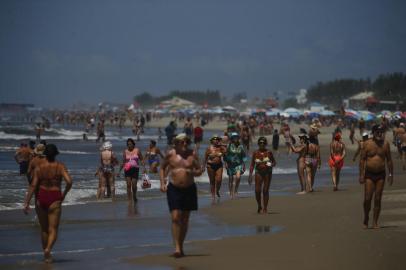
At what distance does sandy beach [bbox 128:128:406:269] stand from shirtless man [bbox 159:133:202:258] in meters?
0.35

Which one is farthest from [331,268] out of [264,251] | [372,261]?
[264,251]

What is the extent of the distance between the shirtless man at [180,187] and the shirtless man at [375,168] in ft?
9.00

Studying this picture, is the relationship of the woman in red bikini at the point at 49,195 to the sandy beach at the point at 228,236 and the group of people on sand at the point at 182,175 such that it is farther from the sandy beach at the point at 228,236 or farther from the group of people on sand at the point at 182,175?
the sandy beach at the point at 228,236

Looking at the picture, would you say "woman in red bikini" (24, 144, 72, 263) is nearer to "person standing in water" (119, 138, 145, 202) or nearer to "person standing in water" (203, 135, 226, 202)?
"person standing in water" (119, 138, 145, 202)

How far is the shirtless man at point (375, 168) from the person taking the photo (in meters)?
10.9

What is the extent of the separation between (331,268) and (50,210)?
10.8 ft

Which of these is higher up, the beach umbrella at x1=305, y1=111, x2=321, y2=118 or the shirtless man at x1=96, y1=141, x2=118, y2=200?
the shirtless man at x1=96, y1=141, x2=118, y2=200

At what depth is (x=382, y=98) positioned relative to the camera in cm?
10612

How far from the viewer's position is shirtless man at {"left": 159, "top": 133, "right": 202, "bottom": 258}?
928cm

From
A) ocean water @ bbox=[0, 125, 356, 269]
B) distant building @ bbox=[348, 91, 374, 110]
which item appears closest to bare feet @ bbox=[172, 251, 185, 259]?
ocean water @ bbox=[0, 125, 356, 269]

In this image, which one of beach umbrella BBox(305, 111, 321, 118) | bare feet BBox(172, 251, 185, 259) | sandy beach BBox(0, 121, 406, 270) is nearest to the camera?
sandy beach BBox(0, 121, 406, 270)

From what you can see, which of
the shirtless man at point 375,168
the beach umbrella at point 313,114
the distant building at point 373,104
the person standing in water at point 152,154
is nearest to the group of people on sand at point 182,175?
the shirtless man at point 375,168

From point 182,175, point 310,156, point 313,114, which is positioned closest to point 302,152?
point 310,156

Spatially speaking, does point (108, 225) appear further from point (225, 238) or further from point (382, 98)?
point (382, 98)
